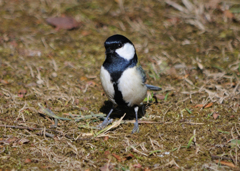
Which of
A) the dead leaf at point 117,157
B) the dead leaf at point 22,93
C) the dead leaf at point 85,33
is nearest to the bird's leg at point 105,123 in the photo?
the dead leaf at point 117,157

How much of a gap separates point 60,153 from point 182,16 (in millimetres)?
4851

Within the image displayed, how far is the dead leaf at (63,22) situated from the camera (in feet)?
22.5

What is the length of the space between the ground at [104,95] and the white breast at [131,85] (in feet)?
1.42

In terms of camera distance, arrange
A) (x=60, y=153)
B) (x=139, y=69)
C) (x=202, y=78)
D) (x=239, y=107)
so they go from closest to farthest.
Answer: (x=60, y=153) < (x=139, y=69) < (x=239, y=107) < (x=202, y=78)

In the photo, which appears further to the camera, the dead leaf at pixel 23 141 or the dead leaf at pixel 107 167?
the dead leaf at pixel 23 141

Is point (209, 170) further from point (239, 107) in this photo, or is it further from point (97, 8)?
point (97, 8)

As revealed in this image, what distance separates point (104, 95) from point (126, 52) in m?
1.24

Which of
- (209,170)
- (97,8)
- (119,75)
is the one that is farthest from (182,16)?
(209,170)

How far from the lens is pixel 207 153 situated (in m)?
3.67

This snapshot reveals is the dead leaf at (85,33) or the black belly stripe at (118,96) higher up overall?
the dead leaf at (85,33)

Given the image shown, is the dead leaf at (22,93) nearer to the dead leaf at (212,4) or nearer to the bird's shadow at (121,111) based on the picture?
the bird's shadow at (121,111)

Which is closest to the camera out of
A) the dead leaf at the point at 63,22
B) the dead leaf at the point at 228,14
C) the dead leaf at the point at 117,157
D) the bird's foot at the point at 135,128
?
the dead leaf at the point at 117,157

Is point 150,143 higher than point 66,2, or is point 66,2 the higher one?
point 66,2

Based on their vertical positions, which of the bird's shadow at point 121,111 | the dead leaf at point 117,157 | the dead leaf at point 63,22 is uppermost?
the dead leaf at point 63,22
